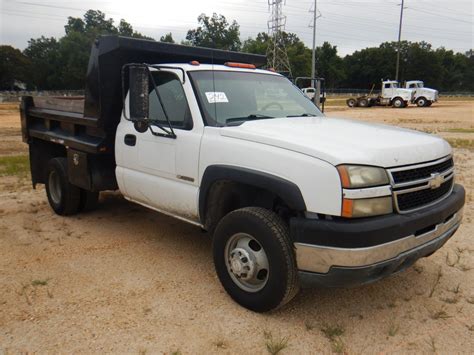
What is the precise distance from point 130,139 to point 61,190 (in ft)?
6.14

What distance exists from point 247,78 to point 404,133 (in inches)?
65.2

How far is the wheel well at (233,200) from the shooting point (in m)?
3.54

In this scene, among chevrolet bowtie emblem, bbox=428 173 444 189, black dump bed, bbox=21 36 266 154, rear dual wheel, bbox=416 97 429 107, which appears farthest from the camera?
rear dual wheel, bbox=416 97 429 107

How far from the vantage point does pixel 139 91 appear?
148 inches

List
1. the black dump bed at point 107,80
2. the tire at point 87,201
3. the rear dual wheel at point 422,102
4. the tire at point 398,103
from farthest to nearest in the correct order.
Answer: the rear dual wheel at point 422,102
the tire at point 398,103
the tire at point 87,201
the black dump bed at point 107,80

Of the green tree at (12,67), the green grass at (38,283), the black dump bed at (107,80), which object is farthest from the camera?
the green tree at (12,67)

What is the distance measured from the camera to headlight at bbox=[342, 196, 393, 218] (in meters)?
2.86

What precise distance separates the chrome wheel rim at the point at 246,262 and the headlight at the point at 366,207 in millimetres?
755

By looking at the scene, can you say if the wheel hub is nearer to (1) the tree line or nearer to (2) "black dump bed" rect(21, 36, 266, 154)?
(2) "black dump bed" rect(21, 36, 266, 154)

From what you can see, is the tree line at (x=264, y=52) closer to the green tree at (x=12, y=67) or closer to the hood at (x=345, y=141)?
the green tree at (x=12, y=67)

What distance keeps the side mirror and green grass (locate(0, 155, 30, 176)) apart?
6065 mm

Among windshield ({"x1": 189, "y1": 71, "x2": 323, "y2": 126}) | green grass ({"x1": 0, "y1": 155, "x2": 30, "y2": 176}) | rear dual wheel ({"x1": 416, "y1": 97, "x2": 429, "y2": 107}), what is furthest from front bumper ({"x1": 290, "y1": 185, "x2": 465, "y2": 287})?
rear dual wheel ({"x1": 416, "y1": 97, "x2": 429, "y2": 107})

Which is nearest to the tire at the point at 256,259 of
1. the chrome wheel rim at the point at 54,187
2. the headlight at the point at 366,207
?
the headlight at the point at 366,207

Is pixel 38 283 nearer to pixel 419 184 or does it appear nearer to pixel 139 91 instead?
pixel 139 91
